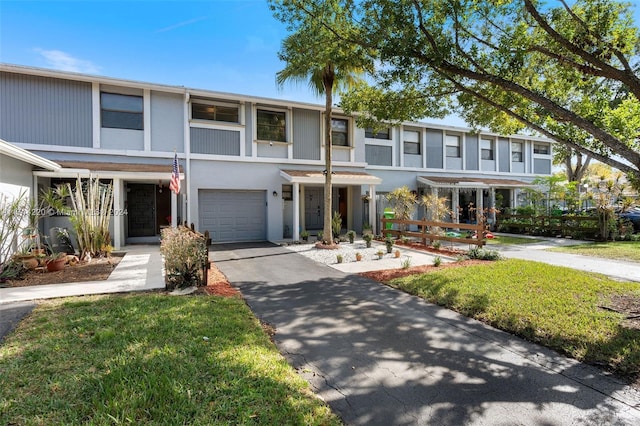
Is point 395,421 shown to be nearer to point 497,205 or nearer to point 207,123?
point 207,123

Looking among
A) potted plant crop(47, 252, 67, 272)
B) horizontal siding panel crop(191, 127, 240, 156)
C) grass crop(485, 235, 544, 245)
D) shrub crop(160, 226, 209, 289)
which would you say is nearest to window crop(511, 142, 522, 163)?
grass crop(485, 235, 544, 245)

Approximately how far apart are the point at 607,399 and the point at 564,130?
5961 mm

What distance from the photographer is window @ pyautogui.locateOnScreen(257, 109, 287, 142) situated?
14320 millimetres

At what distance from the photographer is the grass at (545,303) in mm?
3992

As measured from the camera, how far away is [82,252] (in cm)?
901

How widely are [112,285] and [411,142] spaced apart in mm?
16233

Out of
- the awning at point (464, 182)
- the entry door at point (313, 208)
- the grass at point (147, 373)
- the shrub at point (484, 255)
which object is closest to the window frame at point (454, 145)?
the awning at point (464, 182)

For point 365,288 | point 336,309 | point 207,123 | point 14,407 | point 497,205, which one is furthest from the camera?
point 497,205

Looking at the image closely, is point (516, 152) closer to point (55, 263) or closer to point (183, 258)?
point (183, 258)

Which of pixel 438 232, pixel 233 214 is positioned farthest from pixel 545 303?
pixel 233 214

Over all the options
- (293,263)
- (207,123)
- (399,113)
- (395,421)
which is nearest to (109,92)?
(207,123)

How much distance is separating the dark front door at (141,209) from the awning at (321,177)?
5623mm

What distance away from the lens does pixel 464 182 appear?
18.3 m

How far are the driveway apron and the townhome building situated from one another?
777 centimetres
